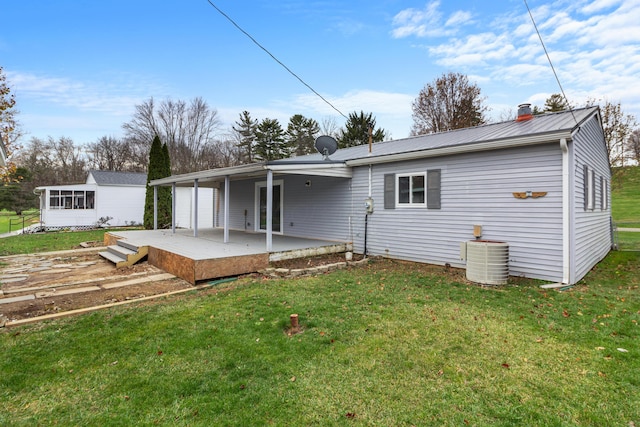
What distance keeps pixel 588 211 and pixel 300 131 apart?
26213 mm

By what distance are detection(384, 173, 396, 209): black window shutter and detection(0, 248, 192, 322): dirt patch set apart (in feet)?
16.3

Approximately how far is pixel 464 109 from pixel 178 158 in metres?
24.2

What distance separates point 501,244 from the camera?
573 cm

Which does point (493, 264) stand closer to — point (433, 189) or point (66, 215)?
point (433, 189)

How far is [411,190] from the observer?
7805 millimetres

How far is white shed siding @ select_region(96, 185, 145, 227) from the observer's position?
19.1 metres

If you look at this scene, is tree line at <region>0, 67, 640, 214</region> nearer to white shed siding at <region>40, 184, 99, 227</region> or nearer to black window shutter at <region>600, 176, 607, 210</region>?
white shed siding at <region>40, 184, 99, 227</region>

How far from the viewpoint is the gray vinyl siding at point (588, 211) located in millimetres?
5887

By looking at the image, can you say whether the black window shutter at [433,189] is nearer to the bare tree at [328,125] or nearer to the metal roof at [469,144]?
the metal roof at [469,144]

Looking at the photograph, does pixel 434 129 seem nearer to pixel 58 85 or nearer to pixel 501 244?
pixel 501 244

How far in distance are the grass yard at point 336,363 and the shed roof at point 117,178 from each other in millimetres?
17975

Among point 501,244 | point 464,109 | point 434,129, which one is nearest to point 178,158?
point 434,129

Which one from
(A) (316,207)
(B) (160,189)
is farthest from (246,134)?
(A) (316,207)

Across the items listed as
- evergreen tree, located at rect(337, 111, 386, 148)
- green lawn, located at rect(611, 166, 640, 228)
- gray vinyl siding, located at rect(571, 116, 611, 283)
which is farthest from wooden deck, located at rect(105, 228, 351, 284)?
green lawn, located at rect(611, 166, 640, 228)
